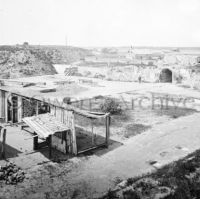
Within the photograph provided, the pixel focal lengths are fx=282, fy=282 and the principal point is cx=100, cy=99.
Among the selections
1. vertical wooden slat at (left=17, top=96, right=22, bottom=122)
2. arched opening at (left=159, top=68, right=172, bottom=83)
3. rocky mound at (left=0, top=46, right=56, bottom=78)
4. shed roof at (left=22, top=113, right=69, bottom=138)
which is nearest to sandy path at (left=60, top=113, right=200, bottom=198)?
shed roof at (left=22, top=113, right=69, bottom=138)

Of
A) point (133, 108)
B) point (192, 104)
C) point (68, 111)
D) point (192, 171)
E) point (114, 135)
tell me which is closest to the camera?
point (192, 171)

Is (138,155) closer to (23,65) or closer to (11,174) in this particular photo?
(11,174)

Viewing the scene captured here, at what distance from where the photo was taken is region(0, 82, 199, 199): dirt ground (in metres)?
9.18

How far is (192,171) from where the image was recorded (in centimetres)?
980

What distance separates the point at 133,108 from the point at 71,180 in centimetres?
1298

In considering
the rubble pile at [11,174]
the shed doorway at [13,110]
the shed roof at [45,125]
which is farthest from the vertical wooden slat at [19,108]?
the rubble pile at [11,174]

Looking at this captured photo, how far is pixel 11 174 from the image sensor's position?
32.6ft

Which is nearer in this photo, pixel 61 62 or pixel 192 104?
pixel 192 104

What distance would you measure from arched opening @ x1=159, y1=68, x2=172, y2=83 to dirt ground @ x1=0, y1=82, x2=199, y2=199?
70.9ft

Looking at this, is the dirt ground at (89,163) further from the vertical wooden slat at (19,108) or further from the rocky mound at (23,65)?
the rocky mound at (23,65)

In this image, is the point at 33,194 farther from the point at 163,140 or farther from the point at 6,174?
the point at 163,140

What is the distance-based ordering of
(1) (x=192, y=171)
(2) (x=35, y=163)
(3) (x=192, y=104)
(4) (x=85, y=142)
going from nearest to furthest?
(1) (x=192, y=171) → (2) (x=35, y=163) → (4) (x=85, y=142) → (3) (x=192, y=104)

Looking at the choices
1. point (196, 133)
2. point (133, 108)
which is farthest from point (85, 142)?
point (133, 108)

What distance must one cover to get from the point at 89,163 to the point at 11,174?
3072 mm
